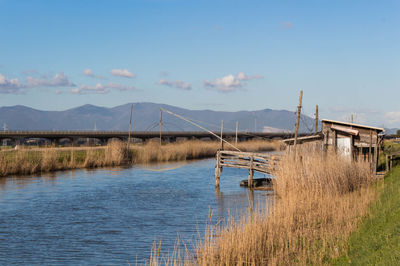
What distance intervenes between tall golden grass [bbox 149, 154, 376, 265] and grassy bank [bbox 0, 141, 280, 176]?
22513 mm

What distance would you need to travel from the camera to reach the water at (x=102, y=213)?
594 inches

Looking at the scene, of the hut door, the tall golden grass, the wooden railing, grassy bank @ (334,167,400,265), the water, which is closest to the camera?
grassy bank @ (334,167,400,265)

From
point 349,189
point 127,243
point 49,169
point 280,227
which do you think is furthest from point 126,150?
point 280,227

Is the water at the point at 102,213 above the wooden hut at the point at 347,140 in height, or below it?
below

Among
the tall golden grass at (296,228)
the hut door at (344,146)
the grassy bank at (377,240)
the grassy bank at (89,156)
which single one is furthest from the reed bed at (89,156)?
the grassy bank at (377,240)

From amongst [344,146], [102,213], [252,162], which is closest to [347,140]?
[344,146]

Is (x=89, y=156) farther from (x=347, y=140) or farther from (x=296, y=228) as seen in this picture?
(x=296, y=228)

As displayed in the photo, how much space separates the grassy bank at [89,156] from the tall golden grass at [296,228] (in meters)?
22.5

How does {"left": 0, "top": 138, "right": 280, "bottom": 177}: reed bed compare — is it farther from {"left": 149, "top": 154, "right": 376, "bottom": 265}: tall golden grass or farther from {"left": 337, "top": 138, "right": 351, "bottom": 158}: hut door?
{"left": 337, "top": 138, "right": 351, "bottom": 158}: hut door

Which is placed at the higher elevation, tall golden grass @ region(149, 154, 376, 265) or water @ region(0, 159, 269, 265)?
tall golden grass @ region(149, 154, 376, 265)

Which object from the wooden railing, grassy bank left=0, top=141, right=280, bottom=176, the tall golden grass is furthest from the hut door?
grassy bank left=0, top=141, right=280, bottom=176

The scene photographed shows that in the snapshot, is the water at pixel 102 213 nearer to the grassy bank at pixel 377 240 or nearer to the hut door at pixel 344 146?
the grassy bank at pixel 377 240

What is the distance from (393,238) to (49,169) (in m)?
32.7

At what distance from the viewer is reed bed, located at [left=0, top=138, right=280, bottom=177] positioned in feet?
120
